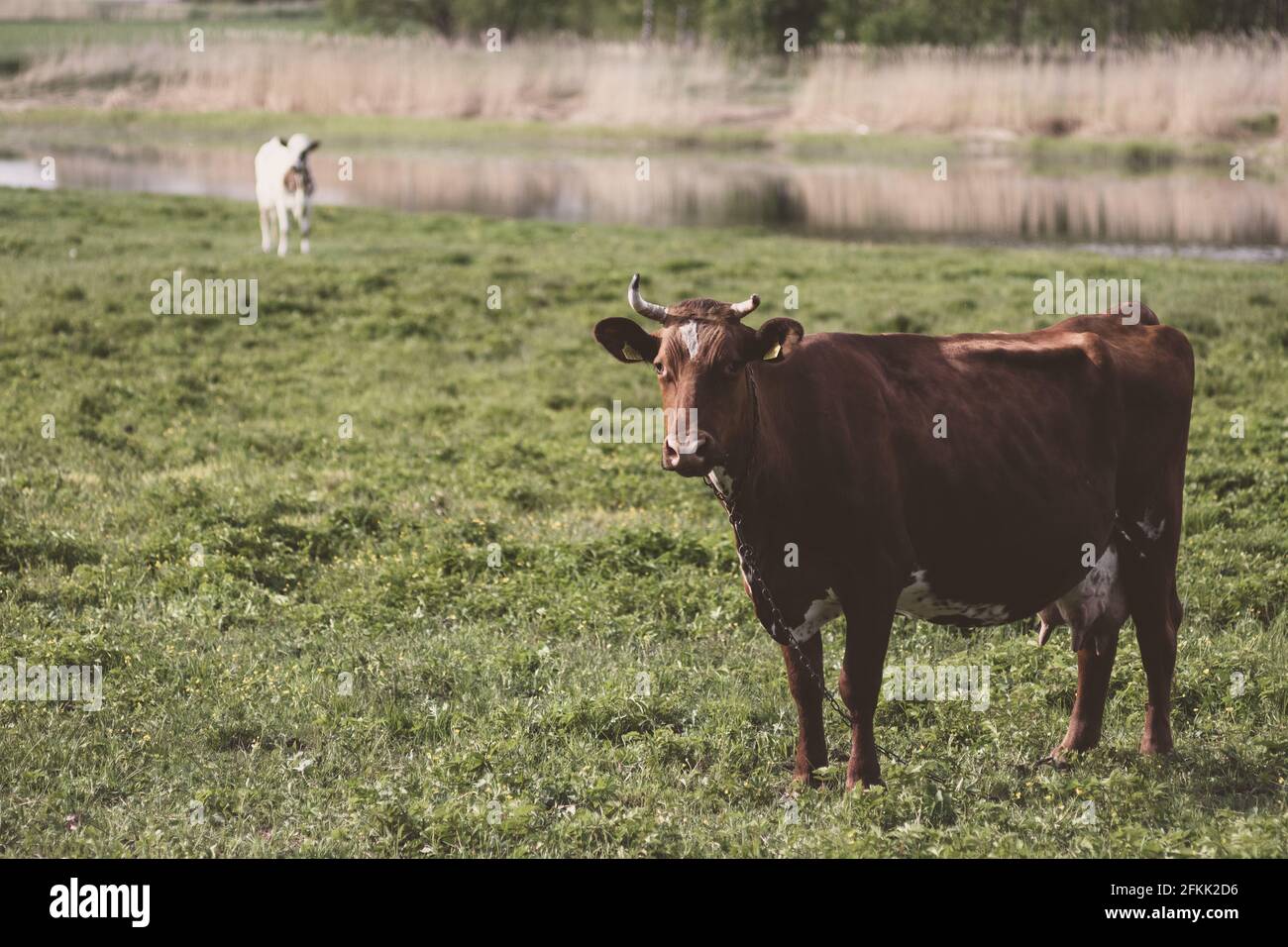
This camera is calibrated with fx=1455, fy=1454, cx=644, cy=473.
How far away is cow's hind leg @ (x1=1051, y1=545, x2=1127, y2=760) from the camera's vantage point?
7.29 meters

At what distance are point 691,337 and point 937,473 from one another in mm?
1490

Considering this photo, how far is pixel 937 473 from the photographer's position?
6.67m

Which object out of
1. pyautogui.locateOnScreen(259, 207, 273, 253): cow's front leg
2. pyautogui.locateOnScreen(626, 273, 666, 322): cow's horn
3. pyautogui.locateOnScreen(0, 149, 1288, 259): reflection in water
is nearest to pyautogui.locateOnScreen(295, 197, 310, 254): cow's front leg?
pyautogui.locateOnScreen(259, 207, 273, 253): cow's front leg

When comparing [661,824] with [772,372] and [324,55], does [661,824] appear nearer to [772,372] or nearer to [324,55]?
[772,372]

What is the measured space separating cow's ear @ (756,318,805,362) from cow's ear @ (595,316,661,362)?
0.44 meters

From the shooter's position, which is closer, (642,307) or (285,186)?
(642,307)

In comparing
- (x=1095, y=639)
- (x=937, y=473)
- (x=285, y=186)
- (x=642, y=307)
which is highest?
(x=285, y=186)

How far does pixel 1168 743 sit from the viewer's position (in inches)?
284

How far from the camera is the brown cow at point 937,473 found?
6195 mm

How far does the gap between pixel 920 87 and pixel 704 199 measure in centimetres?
950

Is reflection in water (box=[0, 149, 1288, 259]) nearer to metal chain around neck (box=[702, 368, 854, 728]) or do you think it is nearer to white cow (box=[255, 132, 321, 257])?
white cow (box=[255, 132, 321, 257])

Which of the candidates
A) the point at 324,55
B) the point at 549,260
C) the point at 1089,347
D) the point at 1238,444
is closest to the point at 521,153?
the point at 324,55

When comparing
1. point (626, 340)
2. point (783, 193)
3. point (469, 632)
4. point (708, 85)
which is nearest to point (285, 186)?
point (783, 193)

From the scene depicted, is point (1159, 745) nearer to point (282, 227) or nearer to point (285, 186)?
point (282, 227)
